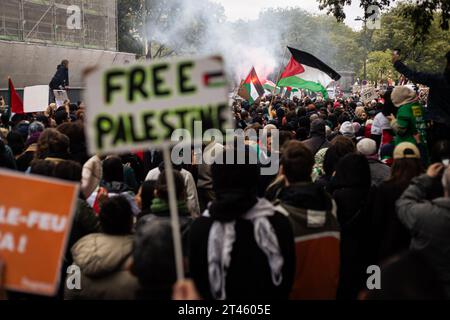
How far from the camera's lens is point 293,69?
13.2 meters

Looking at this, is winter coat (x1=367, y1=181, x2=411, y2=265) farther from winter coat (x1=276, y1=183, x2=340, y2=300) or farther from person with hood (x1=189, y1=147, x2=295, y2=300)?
person with hood (x1=189, y1=147, x2=295, y2=300)

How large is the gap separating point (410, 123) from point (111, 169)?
10.5ft

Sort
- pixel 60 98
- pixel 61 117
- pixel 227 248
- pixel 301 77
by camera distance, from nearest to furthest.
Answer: pixel 227 248 < pixel 61 117 < pixel 60 98 < pixel 301 77

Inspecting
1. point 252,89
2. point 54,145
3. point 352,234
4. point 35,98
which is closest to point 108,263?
point 352,234

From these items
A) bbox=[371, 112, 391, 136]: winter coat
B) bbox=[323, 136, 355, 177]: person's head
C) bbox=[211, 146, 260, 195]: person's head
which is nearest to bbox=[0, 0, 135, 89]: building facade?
bbox=[371, 112, 391, 136]: winter coat

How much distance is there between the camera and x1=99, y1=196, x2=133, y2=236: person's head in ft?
12.4

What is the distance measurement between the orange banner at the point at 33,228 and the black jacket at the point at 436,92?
15.6ft

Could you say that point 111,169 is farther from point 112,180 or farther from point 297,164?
point 297,164

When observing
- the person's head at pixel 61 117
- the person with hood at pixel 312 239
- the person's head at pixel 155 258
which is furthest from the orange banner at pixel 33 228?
the person's head at pixel 61 117

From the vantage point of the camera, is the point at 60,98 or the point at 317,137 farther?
the point at 60,98

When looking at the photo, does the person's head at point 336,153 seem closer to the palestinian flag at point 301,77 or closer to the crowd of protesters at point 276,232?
the crowd of protesters at point 276,232

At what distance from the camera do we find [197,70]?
2.77m

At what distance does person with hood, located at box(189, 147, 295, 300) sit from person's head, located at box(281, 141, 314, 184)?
2.27ft
